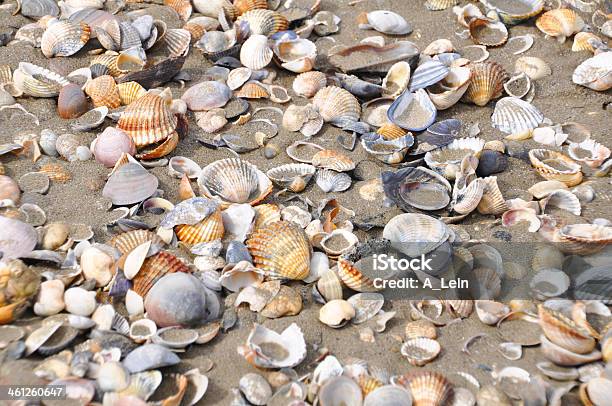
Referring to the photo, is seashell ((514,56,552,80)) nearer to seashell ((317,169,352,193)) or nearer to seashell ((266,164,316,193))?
seashell ((317,169,352,193))

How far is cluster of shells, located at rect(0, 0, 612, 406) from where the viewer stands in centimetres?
300

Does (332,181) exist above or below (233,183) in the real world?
below

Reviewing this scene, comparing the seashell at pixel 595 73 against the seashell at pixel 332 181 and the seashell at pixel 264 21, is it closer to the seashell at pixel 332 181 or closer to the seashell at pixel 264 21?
the seashell at pixel 332 181

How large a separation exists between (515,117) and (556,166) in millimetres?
542

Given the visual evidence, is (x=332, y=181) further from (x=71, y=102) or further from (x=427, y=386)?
(x=71, y=102)

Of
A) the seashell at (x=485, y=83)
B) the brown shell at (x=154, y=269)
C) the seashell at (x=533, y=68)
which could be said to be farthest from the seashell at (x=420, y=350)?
the seashell at (x=533, y=68)

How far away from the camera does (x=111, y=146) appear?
410cm

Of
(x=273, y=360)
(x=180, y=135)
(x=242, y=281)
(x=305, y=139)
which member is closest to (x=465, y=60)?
(x=305, y=139)

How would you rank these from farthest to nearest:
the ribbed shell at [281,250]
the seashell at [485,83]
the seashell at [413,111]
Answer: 1. the seashell at [485,83]
2. the seashell at [413,111]
3. the ribbed shell at [281,250]

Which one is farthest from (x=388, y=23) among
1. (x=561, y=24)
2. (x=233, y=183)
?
(x=233, y=183)

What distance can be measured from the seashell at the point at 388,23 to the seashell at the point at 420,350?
292cm

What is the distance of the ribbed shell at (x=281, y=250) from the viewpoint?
11.5 feet

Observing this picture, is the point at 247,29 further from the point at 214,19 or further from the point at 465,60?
the point at 465,60

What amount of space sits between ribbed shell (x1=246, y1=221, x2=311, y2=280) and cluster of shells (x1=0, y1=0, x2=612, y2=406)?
0.01 metres
